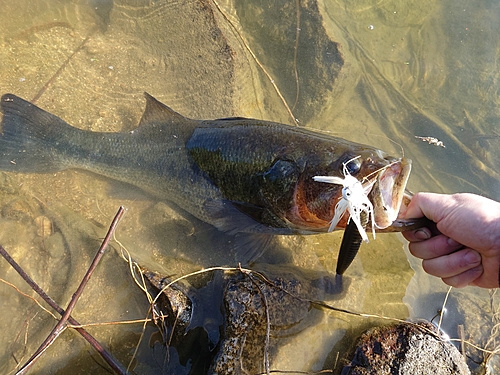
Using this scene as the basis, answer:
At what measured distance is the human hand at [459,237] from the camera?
2.43 m

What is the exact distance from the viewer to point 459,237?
100 inches

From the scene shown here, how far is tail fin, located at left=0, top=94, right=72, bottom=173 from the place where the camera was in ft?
11.9

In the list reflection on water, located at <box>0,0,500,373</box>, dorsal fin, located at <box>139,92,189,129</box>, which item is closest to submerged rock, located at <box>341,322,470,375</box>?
reflection on water, located at <box>0,0,500,373</box>

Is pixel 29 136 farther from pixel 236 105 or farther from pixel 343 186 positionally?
pixel 343 186

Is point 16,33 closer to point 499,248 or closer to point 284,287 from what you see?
point 284,287

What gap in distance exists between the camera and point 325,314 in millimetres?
3027

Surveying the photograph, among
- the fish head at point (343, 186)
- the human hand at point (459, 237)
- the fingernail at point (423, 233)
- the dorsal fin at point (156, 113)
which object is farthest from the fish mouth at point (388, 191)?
the dorsal fin at point (156, 113)

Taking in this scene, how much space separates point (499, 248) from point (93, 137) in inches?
143

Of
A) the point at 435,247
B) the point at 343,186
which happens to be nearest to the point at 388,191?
the point at 343,186

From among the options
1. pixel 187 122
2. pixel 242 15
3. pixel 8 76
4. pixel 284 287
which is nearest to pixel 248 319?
pixel 284 287

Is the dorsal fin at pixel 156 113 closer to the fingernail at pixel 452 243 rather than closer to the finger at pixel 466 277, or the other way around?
the fingernail at pixel 452 243

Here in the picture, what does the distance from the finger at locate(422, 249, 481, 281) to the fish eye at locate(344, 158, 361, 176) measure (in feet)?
3.37

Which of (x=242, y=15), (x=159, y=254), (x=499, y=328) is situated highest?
(x=242, y=15)

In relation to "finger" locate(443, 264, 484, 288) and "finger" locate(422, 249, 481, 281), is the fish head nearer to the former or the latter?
"finger" locate(422, 249, 481, 281)
